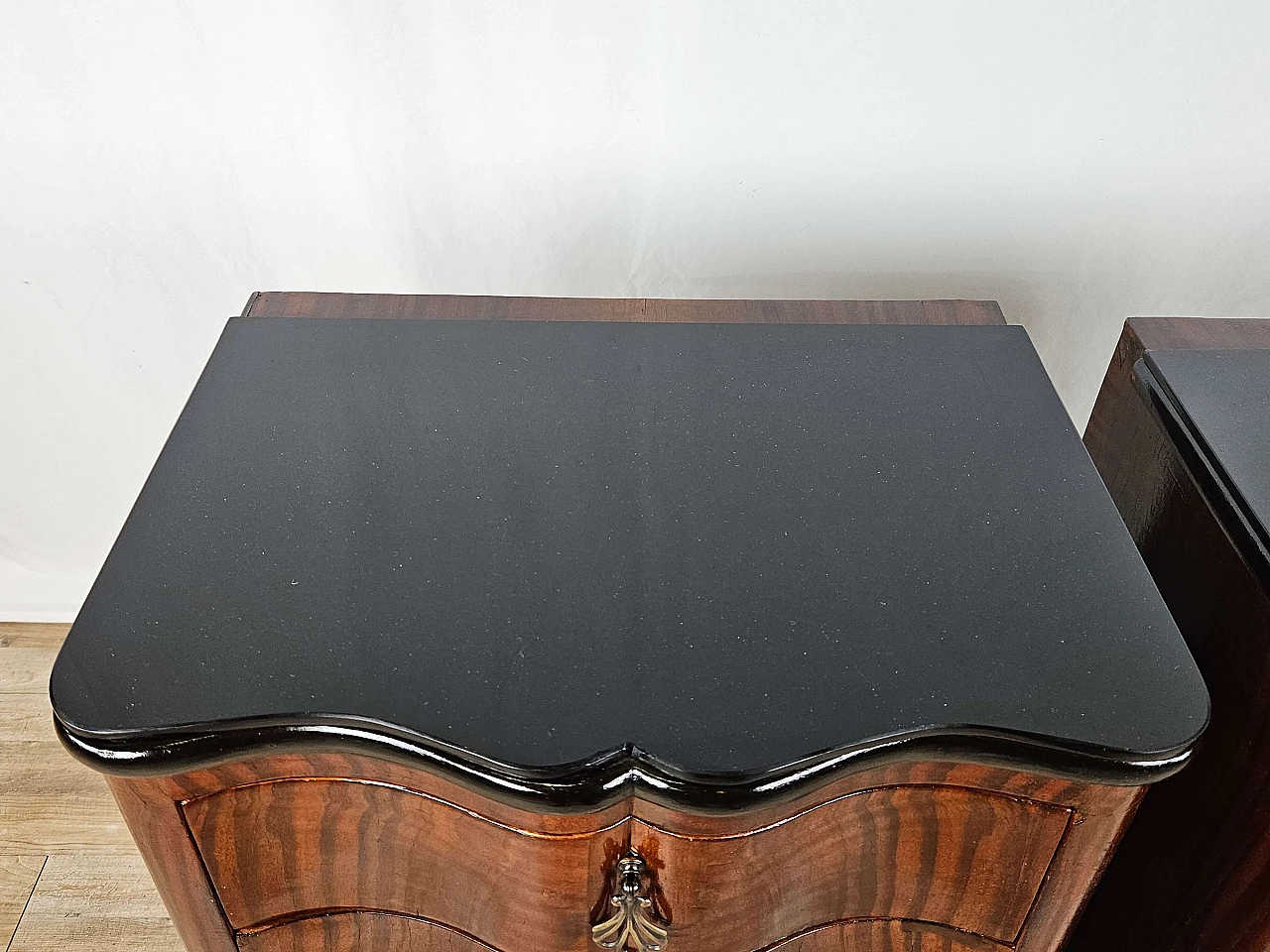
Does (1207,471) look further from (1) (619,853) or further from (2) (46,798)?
(2) (46,798)

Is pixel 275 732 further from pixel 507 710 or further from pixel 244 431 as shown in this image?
pixel 244 431

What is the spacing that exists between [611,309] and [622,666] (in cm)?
32

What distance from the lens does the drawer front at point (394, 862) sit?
501 mm

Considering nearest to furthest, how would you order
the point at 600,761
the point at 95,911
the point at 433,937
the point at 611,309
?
the point at 600,761
the point at 433,937
the point at 611,309
the point at 95,911

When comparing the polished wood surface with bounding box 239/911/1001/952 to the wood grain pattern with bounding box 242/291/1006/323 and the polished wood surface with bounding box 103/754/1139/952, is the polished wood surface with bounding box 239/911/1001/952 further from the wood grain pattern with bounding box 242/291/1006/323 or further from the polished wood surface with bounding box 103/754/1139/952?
the wood grain pattern with bounding box 242/291/1006/323

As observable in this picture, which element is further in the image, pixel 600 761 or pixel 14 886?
pixel 14 886

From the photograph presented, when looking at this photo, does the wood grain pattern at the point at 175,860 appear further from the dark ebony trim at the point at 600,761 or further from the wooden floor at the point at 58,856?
the wooden floor at the point at 58,856

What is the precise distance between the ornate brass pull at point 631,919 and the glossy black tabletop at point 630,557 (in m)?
0.09

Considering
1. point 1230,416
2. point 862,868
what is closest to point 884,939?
point 862,868

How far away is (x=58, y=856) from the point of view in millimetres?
993

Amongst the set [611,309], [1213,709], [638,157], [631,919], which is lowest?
[631,919]

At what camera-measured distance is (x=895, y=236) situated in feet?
2.75

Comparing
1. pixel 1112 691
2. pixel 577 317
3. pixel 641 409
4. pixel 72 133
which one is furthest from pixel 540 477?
pixel 72 133

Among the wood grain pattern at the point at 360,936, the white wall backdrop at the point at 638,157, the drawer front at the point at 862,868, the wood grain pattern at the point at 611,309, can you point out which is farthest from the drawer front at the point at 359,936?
the white wall backdrop at the point at 638,157
